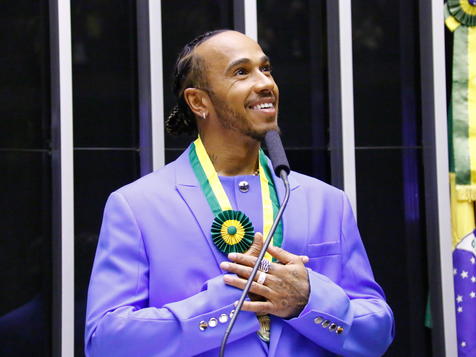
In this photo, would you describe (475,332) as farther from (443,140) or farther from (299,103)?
(299,103)

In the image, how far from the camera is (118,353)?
6.86 ft

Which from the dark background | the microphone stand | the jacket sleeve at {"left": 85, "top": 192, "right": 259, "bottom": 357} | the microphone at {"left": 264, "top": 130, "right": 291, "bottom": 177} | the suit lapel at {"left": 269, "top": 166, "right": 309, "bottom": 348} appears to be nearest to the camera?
the microphone stand

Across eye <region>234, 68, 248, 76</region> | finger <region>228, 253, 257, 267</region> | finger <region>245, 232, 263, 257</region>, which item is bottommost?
finger <region>228, 253, 257, 267</region>

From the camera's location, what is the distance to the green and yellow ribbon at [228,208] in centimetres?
218

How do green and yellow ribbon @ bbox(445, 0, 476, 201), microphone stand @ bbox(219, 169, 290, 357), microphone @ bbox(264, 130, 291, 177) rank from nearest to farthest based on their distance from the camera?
microphone stand @ bbox(219, 169, 290, 357) → microphone @ bbox(264, 130, 291, 177) → green and yellow ribbon @ bbox(445, 0, 476, 201)

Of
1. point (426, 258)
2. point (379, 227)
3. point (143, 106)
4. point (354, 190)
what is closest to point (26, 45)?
point (143, 106)

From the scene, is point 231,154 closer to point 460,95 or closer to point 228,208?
point 228,208

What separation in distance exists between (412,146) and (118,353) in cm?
253

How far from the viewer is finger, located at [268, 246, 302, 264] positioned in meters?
2.08

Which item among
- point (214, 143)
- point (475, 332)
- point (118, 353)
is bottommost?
point (475, 332)

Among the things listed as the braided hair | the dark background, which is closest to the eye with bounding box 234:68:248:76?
the braided hair

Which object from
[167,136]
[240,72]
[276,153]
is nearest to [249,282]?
[276,153]

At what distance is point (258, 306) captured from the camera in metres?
2.05

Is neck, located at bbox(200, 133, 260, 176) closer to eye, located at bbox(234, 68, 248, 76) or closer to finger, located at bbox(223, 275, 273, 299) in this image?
eye, located at bbox(234, 68, 248, 76)
